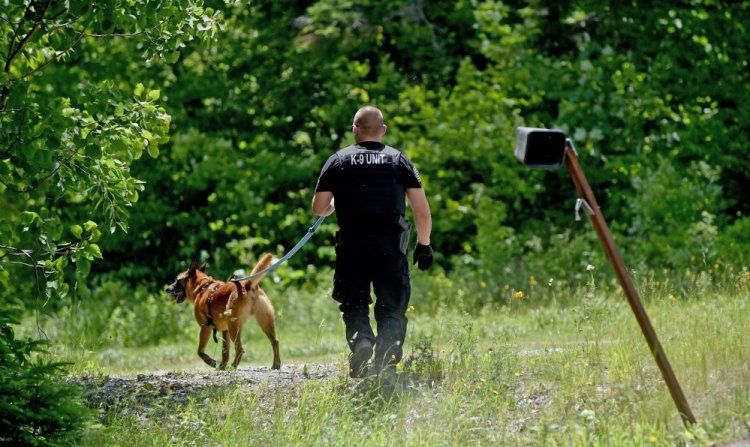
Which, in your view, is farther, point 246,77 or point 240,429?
point 246,77

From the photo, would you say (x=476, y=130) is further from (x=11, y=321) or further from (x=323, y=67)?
(x=11, y=321)

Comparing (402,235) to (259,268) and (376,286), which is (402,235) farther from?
(259,268)

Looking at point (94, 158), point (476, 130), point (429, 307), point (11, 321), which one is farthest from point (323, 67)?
point (11, 321)

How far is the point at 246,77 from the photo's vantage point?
62.2 feet

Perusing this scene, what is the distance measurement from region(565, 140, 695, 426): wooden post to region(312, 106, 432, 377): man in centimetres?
192

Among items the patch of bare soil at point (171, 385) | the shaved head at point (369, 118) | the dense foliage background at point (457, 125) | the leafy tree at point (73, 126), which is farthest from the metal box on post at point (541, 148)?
the dense foliage background at point (457, 125)

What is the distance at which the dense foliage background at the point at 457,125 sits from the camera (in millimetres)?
15867

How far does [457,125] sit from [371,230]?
348 inches

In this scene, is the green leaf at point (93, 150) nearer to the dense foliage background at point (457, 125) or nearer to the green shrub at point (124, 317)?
the dense foliage background at point (457, 125)

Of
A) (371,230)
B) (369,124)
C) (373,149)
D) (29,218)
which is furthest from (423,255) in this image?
(29,218)

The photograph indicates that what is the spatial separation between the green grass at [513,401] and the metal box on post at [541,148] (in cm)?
158

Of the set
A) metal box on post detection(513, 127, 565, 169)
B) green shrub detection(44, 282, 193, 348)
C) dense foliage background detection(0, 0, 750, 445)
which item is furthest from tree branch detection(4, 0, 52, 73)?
green shrub detection(44, 282, 193, 348)

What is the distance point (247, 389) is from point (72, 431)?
172 cm

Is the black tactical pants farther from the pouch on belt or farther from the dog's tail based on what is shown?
the dog's tail
